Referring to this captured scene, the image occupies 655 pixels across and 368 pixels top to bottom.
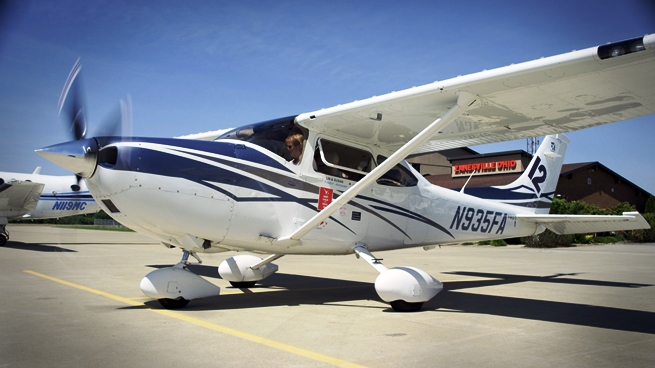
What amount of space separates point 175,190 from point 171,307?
4.91 ft

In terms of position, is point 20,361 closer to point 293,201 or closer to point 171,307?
point 171,307

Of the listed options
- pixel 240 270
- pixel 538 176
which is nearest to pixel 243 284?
pixel 240 270

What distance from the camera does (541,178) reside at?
38.2ft

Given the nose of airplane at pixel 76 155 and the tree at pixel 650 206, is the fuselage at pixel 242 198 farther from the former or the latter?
the tree at pixel 650 206

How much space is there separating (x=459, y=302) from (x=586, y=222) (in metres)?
4.19

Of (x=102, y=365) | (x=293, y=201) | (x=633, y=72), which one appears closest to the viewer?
(x=102, y=365)

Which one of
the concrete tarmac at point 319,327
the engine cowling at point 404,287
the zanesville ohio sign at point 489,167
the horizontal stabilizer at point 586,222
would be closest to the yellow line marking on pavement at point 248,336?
the concrete tarmac at point 319,327

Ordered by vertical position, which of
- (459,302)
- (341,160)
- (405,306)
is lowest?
(459,302)

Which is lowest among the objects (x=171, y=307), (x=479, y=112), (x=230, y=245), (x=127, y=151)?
(x=171, y=307)

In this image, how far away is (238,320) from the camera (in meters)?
5.56

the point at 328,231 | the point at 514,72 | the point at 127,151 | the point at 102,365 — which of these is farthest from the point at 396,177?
the point at 102,365

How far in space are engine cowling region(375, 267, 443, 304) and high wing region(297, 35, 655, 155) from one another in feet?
7.41

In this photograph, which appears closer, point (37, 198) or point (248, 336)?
point (248, 336)

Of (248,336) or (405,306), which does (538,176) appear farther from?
(248,336)
